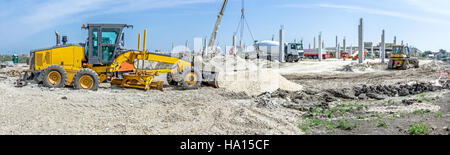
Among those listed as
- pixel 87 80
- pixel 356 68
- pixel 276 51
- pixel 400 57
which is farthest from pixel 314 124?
pixel 276 51

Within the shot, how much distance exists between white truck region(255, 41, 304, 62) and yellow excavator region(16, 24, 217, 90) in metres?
20.3

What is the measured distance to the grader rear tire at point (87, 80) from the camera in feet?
38.1

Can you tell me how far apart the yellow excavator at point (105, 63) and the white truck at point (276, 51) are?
66.7 ft

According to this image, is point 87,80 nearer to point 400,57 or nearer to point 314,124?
point 314,124

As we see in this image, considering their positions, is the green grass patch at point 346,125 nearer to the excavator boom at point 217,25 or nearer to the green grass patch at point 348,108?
the green grass patch at point 348,108

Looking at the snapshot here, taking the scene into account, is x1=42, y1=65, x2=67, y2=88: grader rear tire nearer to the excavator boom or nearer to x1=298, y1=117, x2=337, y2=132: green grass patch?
x1=298, y1=117, x2=337, y2=132: green grass patch

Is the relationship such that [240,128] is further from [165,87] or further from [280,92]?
[165,87]

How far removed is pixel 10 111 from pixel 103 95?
2.87 m

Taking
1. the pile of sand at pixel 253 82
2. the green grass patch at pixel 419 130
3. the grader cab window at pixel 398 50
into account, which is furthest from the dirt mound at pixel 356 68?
the green grass patch at pixel 419 130

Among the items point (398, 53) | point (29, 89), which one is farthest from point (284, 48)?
point (29, 89)

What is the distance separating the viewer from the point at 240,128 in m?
6.74

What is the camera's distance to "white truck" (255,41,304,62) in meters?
31.9

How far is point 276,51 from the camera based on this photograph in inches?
1337

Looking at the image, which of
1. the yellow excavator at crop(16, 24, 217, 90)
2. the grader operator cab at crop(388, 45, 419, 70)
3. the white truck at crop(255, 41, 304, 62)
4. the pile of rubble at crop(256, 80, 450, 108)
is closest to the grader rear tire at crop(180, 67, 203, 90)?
the yellow excavator at crop(16, 24, 217, 90)
